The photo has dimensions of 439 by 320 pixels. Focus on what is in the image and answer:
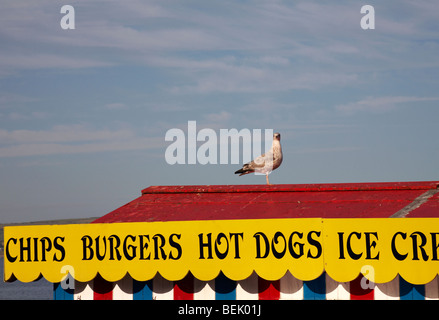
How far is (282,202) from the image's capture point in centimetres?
1178

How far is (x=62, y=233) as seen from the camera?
408 inches

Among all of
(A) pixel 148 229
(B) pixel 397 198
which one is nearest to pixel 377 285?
(B) pixel 397 198

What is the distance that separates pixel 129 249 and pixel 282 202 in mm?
3159

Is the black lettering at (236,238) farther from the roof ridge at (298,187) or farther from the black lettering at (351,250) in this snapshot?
the roof ridge at (298,187)

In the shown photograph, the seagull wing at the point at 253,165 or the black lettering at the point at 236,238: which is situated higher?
the seagull wing at the point at 253,165

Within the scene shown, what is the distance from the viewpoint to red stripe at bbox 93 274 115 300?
35.1 ft

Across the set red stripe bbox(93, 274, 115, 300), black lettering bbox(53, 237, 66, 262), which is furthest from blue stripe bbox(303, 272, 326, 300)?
black lettering bbox(53, 237, 66, 262)

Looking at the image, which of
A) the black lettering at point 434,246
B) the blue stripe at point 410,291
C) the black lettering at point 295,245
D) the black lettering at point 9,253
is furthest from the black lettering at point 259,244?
the black lettering at point 9,253

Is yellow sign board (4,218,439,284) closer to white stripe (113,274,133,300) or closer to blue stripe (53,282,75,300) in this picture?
blue stripe (53,282,75,300)

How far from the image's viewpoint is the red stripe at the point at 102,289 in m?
10.7

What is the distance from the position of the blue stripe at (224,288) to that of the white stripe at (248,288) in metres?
0.08

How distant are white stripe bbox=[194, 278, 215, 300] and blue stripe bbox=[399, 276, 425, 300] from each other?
2892mm
